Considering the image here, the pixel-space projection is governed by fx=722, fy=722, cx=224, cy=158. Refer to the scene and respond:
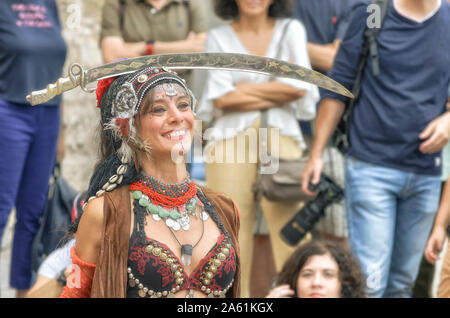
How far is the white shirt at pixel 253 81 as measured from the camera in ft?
13.9

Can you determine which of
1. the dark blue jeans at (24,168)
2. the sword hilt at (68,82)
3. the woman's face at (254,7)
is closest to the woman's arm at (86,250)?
the sword hilt at (68,82)

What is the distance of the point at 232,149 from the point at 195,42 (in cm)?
80

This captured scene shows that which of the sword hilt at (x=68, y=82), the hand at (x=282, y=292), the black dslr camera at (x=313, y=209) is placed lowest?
the hand at (x=282, y=292)

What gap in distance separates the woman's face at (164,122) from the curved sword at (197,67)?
9 centimetres

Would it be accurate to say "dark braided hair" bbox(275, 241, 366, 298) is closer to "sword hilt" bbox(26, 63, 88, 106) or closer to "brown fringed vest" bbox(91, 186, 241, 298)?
"brown fringed vest" bbox(91, 186, 241, 298)

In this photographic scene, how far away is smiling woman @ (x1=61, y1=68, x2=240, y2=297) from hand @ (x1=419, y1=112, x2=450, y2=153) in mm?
1685

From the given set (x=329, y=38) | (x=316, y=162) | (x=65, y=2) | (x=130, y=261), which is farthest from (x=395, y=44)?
(x=65, y=2)

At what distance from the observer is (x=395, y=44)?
11.8 ft

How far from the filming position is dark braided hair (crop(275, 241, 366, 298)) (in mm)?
3676

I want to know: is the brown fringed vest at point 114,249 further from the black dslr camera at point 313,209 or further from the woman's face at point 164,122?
the black dslr camera at point 313,209

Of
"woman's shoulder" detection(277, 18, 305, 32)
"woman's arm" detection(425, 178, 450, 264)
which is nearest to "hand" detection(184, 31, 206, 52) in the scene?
"woman's shoulder" detection(277, 18, 305, 32)

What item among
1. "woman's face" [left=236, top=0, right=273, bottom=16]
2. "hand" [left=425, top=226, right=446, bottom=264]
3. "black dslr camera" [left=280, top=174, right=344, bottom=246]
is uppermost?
"woman's face" [left=236, top=0, right=273, bottom=16]

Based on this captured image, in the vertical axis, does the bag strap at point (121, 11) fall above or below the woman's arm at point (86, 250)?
above
